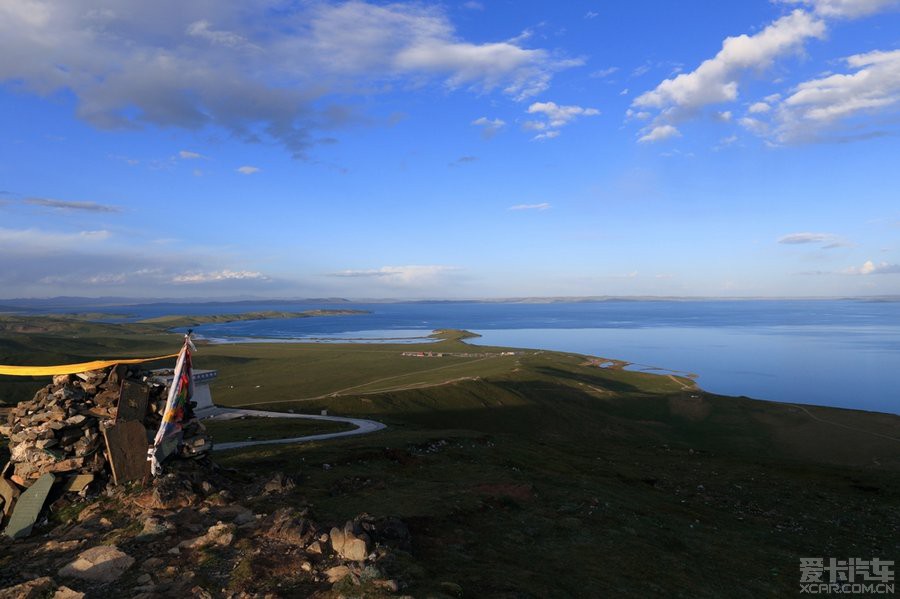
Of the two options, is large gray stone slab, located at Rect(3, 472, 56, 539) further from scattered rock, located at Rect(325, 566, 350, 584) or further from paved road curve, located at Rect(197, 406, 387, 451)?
paved road curve, located at Rect(197, 406, 387, 451)

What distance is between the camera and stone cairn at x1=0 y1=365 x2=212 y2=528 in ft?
73.3

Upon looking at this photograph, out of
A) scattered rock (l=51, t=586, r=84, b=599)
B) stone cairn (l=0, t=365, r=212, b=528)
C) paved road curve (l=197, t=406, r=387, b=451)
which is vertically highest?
stone cairn (l=0, t=365, r=212, b=528)

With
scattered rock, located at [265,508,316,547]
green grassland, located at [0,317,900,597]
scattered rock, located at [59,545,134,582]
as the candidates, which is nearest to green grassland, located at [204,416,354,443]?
green grassland, located at [0,317,900,597]

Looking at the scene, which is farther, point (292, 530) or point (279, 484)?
point (279, 484)

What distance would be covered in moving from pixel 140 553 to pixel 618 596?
16767 millimetres

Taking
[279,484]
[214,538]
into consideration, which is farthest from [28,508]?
[279,484]

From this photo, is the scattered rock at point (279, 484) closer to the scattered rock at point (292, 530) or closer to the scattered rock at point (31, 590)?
the scattered rock at point (292, 530)

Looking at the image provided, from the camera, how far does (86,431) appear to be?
23.3 m

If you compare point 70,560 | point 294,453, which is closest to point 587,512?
point 294,453

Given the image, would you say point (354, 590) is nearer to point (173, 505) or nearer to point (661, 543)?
point (173, 505)

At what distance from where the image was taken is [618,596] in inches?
714

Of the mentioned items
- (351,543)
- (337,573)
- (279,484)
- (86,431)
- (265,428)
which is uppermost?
(86,431)

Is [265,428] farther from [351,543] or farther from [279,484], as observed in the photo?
[351,543]

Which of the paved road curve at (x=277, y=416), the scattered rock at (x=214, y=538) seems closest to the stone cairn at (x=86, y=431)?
the scattered rock at (x=214, y=538)
